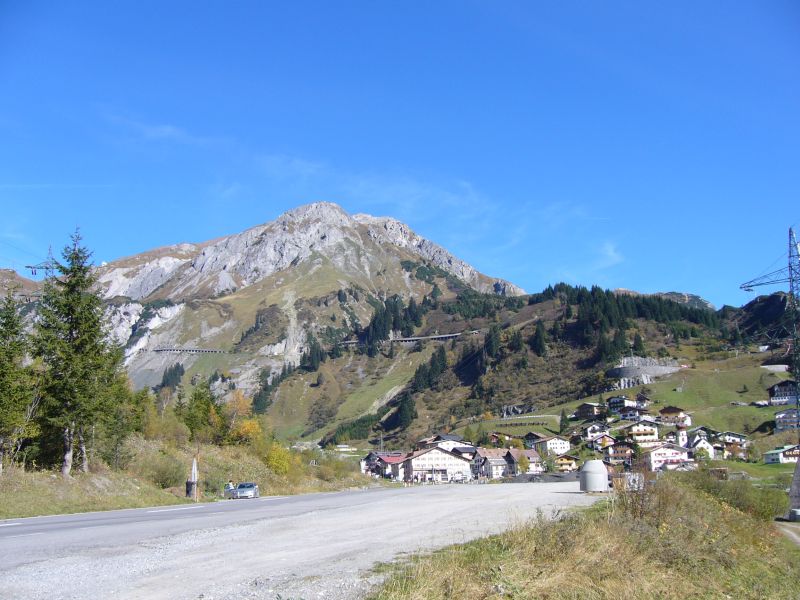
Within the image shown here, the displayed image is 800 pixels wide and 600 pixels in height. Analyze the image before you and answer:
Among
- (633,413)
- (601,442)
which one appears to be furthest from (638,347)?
(601,442)

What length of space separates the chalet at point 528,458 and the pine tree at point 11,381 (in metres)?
107

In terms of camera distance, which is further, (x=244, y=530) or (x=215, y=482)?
(x=215, y=482)

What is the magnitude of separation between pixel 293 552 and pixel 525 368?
628 feet

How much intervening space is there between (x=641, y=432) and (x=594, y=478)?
10070 centimetres

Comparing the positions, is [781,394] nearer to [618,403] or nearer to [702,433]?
[702,433]

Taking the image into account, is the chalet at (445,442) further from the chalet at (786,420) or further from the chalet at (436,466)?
the chalet at (786,420)

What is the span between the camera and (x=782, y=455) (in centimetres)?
9331

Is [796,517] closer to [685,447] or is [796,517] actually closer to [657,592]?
[657,592]

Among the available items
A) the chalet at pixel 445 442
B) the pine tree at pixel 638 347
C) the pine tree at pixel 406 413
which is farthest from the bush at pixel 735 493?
the pine tree at pixel 406 413

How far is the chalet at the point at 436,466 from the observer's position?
426 feet

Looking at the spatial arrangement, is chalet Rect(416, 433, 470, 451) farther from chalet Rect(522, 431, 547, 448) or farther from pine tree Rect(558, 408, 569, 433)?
pine tree Rect(558, 408, 569, 433)

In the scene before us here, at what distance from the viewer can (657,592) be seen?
1069cm

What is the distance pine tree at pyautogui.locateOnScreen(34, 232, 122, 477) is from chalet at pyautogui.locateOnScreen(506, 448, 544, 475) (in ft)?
342

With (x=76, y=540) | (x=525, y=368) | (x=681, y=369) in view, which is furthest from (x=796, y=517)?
(x=525, y=368)
